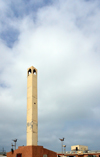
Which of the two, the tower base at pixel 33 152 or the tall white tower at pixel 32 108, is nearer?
the tower base at pixel 33 152

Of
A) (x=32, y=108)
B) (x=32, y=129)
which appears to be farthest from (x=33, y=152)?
(x=32, y=108)

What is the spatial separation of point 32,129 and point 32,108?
5.18m

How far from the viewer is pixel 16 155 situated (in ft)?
156

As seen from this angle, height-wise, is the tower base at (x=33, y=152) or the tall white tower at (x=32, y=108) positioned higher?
the tall white tower at (x=32, y=108)

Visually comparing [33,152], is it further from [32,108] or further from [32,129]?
[32,108]

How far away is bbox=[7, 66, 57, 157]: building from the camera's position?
1751 inches

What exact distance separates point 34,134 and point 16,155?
7.05 metres

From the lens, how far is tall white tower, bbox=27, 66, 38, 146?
4655 cm

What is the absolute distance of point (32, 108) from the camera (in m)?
48.5

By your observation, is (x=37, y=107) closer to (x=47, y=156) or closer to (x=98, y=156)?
(x=47, y=156)

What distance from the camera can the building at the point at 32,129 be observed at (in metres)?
44.5

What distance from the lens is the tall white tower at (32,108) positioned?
46.6 meters

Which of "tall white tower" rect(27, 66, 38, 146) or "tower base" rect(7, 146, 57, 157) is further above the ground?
"tall white tower" rect(27, 66, 38, 146)

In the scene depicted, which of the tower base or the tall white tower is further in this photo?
the tall white tower
